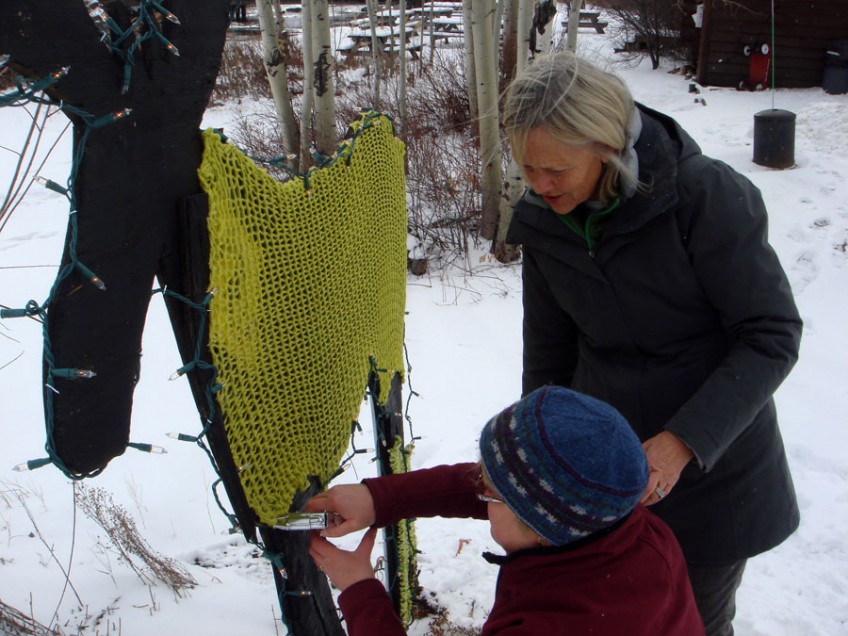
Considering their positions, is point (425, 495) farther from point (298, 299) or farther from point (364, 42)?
point (364, 42)

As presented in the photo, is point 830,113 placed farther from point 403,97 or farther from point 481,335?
point 481,335

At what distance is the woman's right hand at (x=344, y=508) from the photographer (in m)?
1.52

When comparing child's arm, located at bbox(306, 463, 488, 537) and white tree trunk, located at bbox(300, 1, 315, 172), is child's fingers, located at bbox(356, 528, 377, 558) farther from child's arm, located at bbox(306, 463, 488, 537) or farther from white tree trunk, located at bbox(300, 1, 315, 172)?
white tree trunk, located at bbox(300, 1, 315, 172)

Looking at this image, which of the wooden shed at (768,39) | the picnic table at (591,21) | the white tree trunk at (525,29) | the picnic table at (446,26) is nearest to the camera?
the white tree trunk at (525,29)

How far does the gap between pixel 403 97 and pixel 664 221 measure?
7.58 metres

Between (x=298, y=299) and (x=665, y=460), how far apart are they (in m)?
0.80

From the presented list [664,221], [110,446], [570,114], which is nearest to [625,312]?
[664,221]

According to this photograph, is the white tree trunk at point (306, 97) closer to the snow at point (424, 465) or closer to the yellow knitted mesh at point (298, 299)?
the snow at point (424, 465)

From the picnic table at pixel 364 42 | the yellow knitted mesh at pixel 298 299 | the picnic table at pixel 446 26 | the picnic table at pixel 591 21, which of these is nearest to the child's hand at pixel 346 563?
the yellow knitted mesh at pixel 298 299

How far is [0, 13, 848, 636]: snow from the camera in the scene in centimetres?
270

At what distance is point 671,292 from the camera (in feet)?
5.17

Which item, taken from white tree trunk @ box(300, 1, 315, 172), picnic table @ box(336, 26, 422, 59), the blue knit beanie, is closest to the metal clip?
the blue knit beanie

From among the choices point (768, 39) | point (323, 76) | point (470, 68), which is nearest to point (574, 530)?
point (323, 76)

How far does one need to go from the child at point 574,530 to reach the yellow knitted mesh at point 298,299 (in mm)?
433
